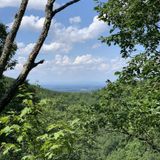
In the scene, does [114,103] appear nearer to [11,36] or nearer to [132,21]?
[132,21]

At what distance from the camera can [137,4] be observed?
19.5 m

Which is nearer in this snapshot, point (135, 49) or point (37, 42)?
point (37, 42)

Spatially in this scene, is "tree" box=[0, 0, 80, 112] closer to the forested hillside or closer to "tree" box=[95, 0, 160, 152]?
the forested hillside

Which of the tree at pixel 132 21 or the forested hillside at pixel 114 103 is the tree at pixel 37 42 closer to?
the forested hillside at pixel 114 103

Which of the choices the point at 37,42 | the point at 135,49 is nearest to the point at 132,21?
the point at 135,49

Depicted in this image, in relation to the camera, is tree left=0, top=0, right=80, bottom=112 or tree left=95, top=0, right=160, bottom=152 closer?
tree left=0, top=0, right=80, bottom=112

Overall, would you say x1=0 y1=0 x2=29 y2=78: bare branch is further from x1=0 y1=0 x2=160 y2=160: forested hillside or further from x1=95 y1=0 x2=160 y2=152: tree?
x1=95 y1=0 x2=160 y2=152: tree

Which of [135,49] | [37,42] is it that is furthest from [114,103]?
[37,42]

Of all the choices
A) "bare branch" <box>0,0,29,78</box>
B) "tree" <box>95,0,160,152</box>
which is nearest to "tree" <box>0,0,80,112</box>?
"bare branch" <box>0,0,29,78</box>

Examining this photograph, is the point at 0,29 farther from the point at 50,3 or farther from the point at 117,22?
the point at 50,3

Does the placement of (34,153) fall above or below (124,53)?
below

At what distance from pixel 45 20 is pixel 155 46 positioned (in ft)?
43.4

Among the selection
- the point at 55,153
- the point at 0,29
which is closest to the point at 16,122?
the point at 55,153

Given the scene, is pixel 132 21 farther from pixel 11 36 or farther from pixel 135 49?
pixel 11 36
